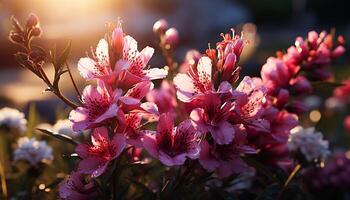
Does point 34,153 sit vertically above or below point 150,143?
below

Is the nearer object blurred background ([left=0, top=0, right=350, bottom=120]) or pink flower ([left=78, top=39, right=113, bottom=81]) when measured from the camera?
pink flower ([left=78, top=39, right=113, bottom=81])

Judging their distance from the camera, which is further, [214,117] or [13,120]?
[13,120]

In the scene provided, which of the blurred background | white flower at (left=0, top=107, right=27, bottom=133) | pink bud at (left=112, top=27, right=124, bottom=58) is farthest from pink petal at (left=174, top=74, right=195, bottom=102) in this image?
the blurred background

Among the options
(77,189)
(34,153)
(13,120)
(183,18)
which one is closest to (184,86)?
(77,189)

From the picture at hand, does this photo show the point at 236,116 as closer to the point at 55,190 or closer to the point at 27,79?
the point at 55,190

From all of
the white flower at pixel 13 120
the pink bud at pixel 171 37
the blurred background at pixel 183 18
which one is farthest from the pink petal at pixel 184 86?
the blurred background at pixel 183 18

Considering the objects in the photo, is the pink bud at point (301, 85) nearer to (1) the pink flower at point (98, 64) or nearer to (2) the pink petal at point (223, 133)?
(2) the pink petal at point (223, 133)

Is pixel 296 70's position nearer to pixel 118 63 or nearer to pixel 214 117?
pixel 214 117

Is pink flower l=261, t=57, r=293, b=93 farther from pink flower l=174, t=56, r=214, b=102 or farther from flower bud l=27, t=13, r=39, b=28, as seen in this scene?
flower bud l=27, t=13, r=39, b=28
